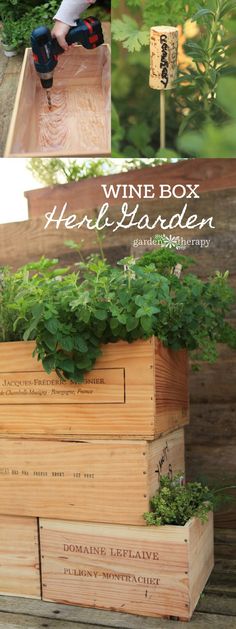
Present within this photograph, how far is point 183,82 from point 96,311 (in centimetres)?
145

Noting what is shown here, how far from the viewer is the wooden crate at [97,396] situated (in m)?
2.44

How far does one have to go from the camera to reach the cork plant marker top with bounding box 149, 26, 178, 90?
3.26m

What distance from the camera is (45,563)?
259cm

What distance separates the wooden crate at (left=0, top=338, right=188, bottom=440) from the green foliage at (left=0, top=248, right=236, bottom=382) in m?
0.06

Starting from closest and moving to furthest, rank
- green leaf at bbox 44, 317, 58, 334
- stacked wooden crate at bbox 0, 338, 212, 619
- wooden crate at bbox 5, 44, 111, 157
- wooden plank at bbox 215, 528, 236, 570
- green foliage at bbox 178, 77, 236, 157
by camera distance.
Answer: green leaf at bbox 44, 317, 58, 334
stacked wooden crate at bbox 0, 338, 212, 619
wooden plank at bbox 215, 528, 236, 570
green foliage at bbox 178, 77, 236, 157
wooden crate at bbox 5, 44, 111, 157

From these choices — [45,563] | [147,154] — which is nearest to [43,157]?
[147,154]

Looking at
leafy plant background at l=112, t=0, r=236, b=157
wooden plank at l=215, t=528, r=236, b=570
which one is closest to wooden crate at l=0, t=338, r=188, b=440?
wooden plank at l=215, t=528, r=236, b=570

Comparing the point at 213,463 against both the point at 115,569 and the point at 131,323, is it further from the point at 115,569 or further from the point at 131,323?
the point at 131,323

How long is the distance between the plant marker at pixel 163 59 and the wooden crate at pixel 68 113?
0.25m

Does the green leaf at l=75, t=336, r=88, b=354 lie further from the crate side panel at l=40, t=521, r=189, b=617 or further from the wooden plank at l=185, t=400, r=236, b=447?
the wooden plank at l=185, t=400, r=236, b=447

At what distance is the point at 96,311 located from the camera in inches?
92.1

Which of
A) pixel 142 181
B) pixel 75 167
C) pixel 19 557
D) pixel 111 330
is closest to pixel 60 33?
pixel 75 167

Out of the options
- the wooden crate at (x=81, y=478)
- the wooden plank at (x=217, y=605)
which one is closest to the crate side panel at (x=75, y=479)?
the wooden crate at (x=81, y=478)

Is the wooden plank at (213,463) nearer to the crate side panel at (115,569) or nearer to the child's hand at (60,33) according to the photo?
the crate side panel at (115,569)
